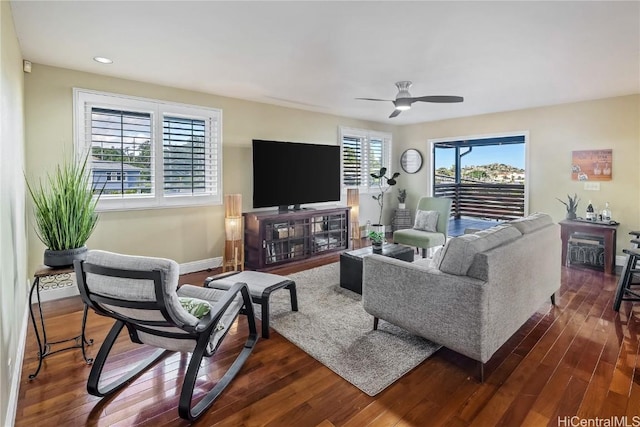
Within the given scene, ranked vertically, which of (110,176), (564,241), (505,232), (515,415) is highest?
(110,176)

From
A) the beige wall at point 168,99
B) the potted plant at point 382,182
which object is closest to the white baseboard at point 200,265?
the beige wall at point 168,99

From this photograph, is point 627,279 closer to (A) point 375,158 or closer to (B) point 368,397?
(B) point 368,397

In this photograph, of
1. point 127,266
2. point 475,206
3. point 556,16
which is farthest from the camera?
point 475,206

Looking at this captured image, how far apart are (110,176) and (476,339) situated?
13.3ft

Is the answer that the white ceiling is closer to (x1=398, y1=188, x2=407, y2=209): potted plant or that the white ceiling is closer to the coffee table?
the coffee table

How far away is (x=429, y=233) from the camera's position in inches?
203

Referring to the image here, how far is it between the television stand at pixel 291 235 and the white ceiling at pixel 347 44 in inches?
70.3

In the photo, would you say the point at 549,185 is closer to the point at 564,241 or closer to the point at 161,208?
the point at 564,241

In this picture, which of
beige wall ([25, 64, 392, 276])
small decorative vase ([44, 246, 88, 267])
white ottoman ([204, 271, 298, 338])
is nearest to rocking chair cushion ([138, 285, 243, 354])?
white ottoman ([204, 271, 298, 338])

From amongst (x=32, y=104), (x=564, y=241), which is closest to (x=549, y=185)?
(x=564, y=241)

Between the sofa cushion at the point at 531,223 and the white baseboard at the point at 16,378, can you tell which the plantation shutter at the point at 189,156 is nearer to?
the white baseboard at the point at 16,378

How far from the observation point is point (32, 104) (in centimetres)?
345

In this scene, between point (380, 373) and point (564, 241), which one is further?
point (564, 241)

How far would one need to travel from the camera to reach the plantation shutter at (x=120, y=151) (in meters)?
3.84
